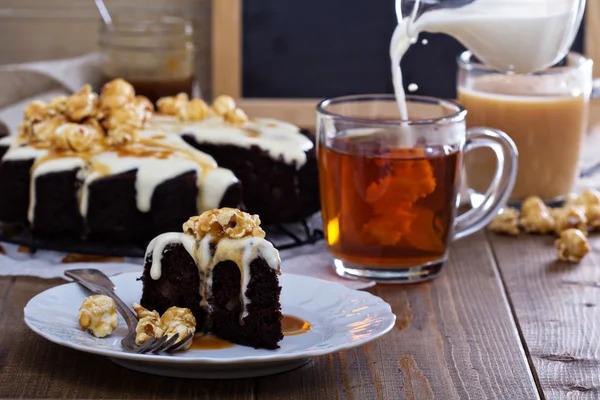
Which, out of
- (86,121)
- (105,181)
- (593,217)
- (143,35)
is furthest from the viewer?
(143,35)

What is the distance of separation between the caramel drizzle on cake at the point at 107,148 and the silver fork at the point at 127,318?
11.5 inches

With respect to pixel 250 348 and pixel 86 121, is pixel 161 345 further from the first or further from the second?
pixel 86 121

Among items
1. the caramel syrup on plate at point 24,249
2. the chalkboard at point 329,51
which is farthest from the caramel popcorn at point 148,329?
the chalkboard at point 329,51

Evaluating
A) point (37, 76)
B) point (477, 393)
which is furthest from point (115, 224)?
point (37, 76)

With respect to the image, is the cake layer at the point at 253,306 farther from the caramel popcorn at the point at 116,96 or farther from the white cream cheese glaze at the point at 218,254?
the caramel popcorn at the point at 116,96

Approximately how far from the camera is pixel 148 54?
2.33 m

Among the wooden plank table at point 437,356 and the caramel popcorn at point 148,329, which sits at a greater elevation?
the caramel popcorn at point 148,329

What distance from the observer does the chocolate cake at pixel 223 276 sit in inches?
46.5


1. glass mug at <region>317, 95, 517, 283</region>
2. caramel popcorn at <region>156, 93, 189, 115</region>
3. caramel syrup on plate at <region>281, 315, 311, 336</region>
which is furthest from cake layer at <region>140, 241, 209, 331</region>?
caramel popcorn at <region>156, 93, 189, 115</region>

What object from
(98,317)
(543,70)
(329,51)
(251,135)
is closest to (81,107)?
(251,135)

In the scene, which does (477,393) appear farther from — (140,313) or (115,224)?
(115,224)

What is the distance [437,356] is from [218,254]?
1.00ft

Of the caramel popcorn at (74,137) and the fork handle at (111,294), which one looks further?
the caramel popcorn at (74,137)

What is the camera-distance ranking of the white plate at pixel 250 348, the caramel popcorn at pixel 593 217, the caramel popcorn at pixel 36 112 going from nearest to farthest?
the white plate at pixel 250 348 → the caramel popcorn at pixel 36 112 → the caramel popcorn at pixel 593 217
